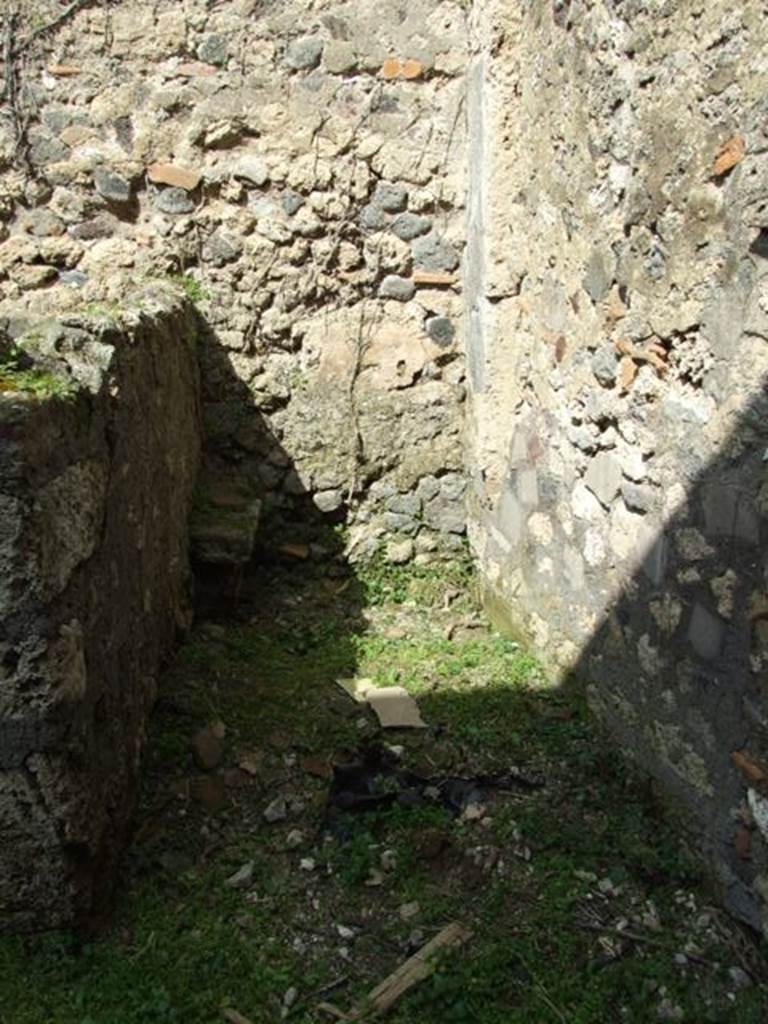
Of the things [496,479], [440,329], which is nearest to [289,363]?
[440,329]

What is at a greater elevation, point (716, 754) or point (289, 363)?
point (289, 363)

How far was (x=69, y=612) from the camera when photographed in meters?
2.15

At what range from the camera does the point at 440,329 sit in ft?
13.4

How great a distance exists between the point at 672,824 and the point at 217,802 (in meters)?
1.42

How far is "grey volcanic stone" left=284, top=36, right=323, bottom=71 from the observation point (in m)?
3.78

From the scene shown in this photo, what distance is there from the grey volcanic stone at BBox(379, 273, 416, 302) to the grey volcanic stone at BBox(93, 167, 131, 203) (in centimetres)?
125

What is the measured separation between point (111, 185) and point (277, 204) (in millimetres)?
762

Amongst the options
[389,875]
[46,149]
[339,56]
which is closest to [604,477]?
[389,875]

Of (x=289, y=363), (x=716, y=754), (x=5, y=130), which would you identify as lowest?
(x=716, y=754)

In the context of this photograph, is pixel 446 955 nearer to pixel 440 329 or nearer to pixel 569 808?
pixel 569 808

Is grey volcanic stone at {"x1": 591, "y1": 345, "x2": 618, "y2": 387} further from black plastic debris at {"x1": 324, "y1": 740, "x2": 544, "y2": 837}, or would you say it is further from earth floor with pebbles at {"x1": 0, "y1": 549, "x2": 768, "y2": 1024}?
black plastic debris at {"x1": 324, "y1": 740, "x2": 544, "y2": 837}

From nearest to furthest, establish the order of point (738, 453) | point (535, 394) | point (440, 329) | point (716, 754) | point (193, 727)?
Answer: point (738, 453), point (716, 754), point (193, 727), point (535, 394), point (440, 329)

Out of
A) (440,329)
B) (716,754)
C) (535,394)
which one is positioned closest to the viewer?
(716,754)

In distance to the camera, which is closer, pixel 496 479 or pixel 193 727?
pixel 193 727
